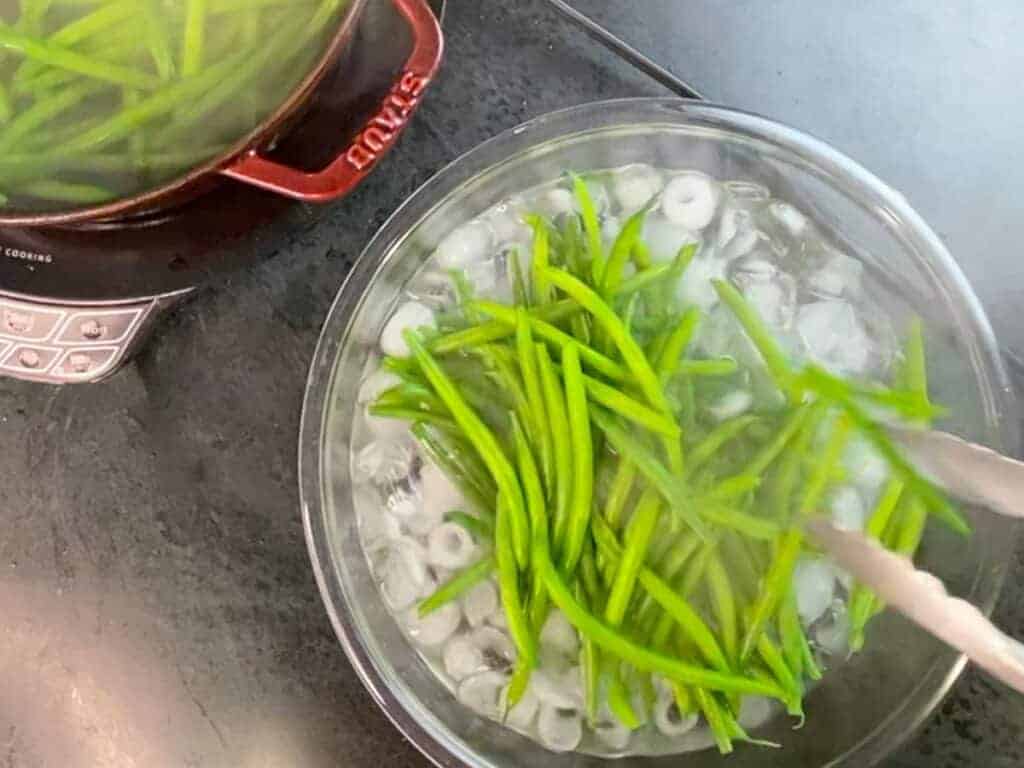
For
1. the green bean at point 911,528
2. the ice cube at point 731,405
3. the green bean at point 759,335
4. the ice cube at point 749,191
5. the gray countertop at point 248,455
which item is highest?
the ice cube at point 749,191

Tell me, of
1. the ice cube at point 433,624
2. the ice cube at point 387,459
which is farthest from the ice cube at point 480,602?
the ice cube at point 387,459

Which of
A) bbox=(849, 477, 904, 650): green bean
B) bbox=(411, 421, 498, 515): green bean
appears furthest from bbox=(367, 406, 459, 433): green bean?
bbox=(849, 477, 904, 650): green bean

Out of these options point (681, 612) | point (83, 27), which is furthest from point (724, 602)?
point (83, 27)

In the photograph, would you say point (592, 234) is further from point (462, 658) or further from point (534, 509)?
point (462, 658)

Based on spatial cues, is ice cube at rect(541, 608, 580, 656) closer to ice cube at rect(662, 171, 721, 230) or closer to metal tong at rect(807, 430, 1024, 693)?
metal tong at rect(807, 430, 1024, 693)

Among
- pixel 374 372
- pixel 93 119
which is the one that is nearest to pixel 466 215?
pixel 374 372

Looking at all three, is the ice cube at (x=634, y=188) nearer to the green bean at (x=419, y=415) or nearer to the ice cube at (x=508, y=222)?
the ice cube at (x=508, y=222)

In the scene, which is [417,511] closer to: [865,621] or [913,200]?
[865,621]
